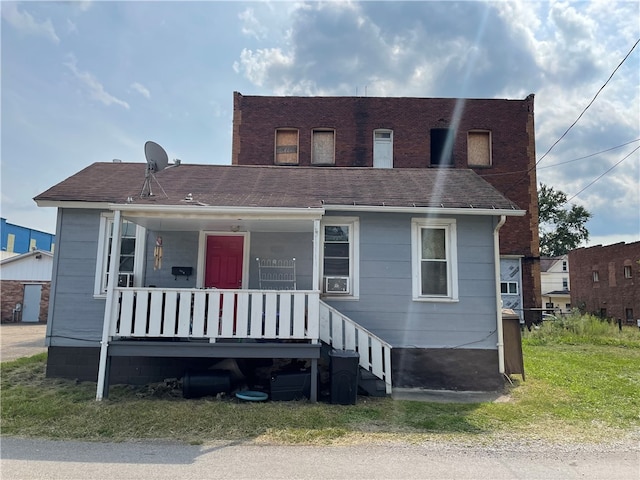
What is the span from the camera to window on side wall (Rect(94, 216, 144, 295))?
8.12m

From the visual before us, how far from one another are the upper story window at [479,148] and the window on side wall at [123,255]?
13.7 meters

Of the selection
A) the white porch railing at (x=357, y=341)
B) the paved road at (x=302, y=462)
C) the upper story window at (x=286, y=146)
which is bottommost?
the paved road at (x=302, y=462)

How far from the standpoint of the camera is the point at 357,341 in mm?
7375

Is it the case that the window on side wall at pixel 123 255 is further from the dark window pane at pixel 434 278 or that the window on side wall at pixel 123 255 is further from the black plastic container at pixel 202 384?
the dark window pane at pixel 434 278

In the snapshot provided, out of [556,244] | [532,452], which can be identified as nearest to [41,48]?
[532,452]

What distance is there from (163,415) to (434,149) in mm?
15213

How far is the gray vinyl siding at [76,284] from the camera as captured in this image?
8055 mm

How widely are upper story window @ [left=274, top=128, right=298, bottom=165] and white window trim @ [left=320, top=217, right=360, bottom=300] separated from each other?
31.6 ft

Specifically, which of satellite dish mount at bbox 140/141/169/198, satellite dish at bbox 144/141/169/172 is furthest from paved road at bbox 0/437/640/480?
satellite dish at bbox 144/141/169/172

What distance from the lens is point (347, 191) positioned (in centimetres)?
871

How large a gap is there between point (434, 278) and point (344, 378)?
2.82 metres

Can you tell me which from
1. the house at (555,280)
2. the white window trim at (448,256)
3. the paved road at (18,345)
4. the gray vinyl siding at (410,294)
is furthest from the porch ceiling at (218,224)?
the house at (555,280)

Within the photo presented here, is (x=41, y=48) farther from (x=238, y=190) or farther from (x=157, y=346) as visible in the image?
(x=157, y=346)

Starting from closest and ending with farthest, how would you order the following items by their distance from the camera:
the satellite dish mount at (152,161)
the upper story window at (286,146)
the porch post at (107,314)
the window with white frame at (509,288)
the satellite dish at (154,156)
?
the porch post at (107,314) → the satellite dish mount at (152,161) → the satellite dish at (154,156) → the window with white frame at (509,288) → the upper story window at (286,146)
